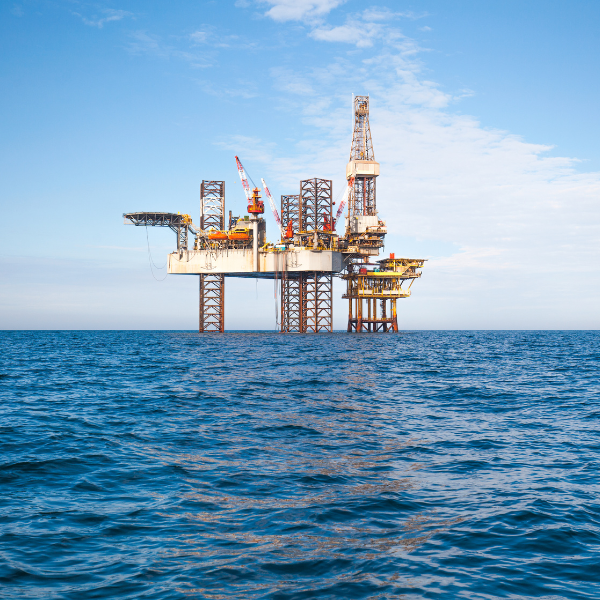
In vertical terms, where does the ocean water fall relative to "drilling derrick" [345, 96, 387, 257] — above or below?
below

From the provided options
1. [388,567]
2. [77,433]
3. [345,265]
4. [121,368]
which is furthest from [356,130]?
[388,567]

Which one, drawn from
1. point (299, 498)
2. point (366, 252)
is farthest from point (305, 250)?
point (299, 498)

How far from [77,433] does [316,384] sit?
13599mm

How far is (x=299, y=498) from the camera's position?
33.3 ft

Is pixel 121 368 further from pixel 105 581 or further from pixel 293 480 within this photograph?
pixel 105 581

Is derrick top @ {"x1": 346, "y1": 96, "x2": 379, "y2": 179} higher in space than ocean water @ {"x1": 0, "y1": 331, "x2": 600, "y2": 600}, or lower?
higher

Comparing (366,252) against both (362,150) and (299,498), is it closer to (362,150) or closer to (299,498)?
(362,150)

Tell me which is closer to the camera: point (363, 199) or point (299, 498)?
point (299, 498)

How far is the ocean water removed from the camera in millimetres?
7133

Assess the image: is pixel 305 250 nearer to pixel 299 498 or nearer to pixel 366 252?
pixel 366 252

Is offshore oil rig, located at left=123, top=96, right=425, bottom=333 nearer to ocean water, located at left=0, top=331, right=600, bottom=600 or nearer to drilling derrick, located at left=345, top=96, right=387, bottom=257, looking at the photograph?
drilling derrick, located at left=345, top=96, right=387, bottom=257

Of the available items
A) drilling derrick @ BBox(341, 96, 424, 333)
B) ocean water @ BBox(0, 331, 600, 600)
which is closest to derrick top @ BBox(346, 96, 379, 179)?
drilling derrick @ BBox(341, 96, 424, 333)

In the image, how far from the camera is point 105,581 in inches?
276

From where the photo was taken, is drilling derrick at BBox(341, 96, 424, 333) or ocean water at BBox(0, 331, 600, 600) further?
drilling derrick at BBox(341, 96, 424, 333)
